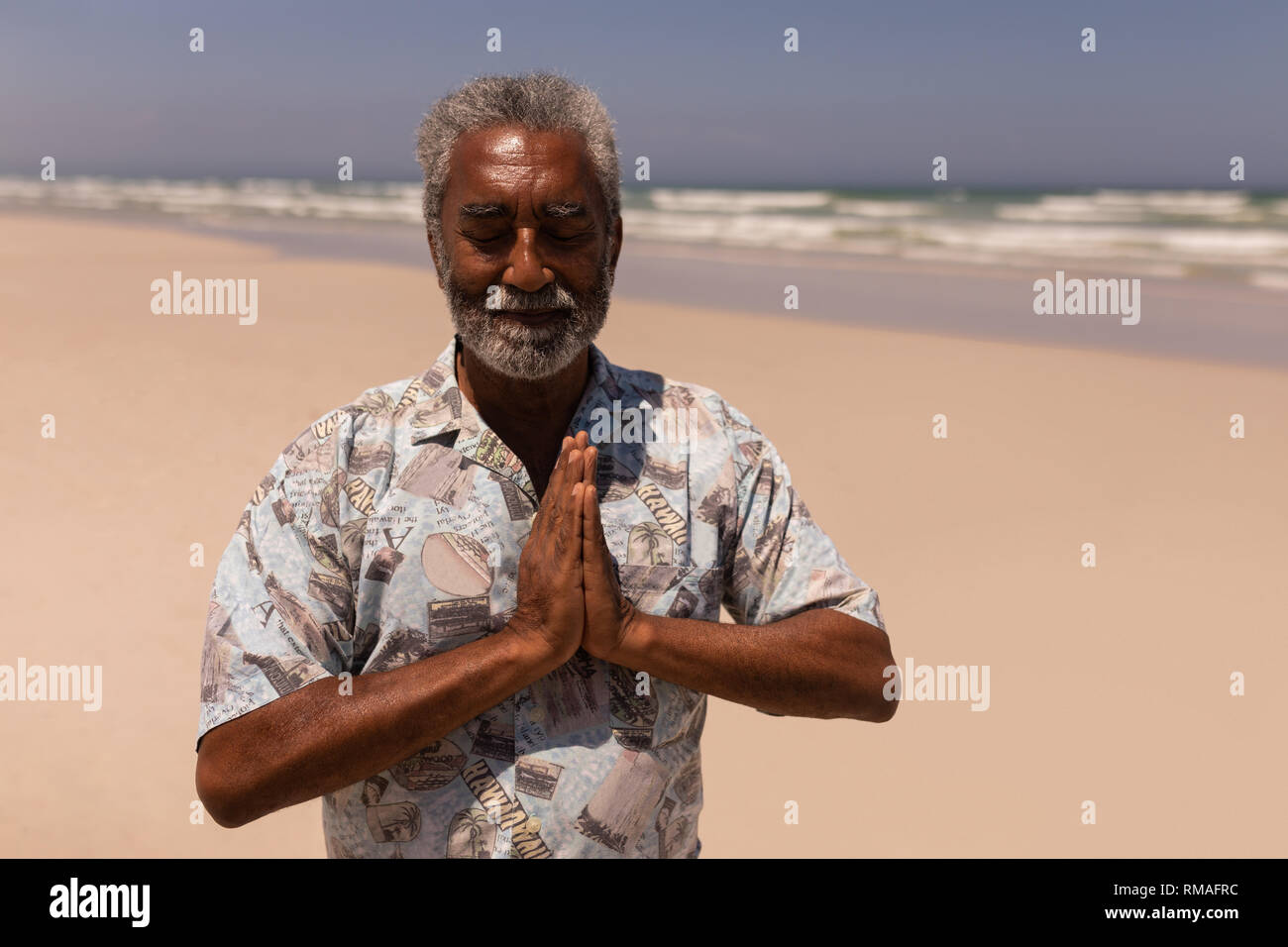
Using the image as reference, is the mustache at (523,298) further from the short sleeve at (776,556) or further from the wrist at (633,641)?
the wrist at (633,641)

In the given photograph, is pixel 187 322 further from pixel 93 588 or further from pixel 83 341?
pixel 93 588

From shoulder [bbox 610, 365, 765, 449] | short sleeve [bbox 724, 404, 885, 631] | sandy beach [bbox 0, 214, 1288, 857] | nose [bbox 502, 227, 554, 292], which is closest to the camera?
nose [bbox 502, 227, 554, 292]

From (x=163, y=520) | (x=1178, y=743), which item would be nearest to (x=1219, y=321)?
(x=1178, y=743)

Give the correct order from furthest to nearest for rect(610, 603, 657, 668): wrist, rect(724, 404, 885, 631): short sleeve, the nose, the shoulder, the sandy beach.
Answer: the sandy beach → the shoulder → rect(724, 404, 885, 631): short sleeve → the nose → rect(610, 603, 657, 668): wrist

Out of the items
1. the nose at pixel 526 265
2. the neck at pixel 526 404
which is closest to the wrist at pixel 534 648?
the neck at pixel 526 404

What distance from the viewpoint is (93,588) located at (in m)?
6.00

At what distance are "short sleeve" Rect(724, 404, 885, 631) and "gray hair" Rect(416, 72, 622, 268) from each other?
22.9 inches

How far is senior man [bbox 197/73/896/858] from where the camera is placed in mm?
1890

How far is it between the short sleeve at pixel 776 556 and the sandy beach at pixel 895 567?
2.53 m

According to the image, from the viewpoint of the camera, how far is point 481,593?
81.0 inches

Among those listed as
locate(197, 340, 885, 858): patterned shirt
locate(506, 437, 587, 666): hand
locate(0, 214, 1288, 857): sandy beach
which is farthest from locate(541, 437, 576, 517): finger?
locate(0, 214, 1288, 857): sandy beach

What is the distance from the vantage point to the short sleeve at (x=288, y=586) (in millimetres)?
1876

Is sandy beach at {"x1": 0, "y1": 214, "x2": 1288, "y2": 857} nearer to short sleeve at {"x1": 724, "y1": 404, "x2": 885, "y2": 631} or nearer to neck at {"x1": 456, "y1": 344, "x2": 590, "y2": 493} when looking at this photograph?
short sleeve at {"x1": 724, "y1": 404, "x2": 885, "y2": 631}
